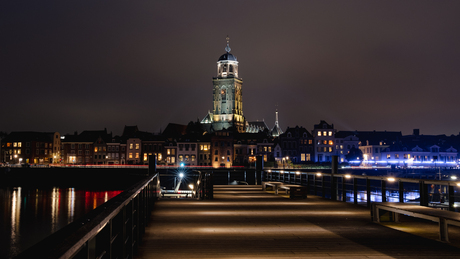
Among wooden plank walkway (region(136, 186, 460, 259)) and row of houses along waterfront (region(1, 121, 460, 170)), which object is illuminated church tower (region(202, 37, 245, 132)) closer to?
row of houses along waterfront (region(1, 121, 460, 170))

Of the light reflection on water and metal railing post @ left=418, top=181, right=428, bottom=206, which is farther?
the light reflection on water

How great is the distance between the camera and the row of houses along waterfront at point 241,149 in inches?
4146

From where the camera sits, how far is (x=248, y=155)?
4272 inches

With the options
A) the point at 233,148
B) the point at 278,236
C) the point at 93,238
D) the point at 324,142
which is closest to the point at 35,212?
the point at 278,236

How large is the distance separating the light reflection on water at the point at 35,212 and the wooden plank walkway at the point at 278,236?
81.0 ft

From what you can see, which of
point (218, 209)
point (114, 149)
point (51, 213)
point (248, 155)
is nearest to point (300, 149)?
point (248, 155)

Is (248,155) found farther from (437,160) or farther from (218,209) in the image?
(218,209)

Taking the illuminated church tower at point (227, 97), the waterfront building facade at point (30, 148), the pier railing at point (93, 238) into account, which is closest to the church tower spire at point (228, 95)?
the illuminated church tower at point (227, 97)

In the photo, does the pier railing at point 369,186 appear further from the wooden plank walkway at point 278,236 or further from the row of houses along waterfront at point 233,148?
the row of houses along waterfront at point 233,148

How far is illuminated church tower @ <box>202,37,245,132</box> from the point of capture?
529 feet

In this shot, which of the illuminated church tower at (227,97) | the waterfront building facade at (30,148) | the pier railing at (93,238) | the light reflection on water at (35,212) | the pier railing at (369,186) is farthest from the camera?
the illuminated church tower at (227,97)

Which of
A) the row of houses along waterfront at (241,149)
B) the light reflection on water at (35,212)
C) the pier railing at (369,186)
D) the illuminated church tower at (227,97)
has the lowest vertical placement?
the light reflection on water at (35,212)

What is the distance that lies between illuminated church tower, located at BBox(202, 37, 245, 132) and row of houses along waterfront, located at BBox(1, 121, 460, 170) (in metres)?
45.2

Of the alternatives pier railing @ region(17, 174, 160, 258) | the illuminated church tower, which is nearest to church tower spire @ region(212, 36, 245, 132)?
the illuminated church tower
